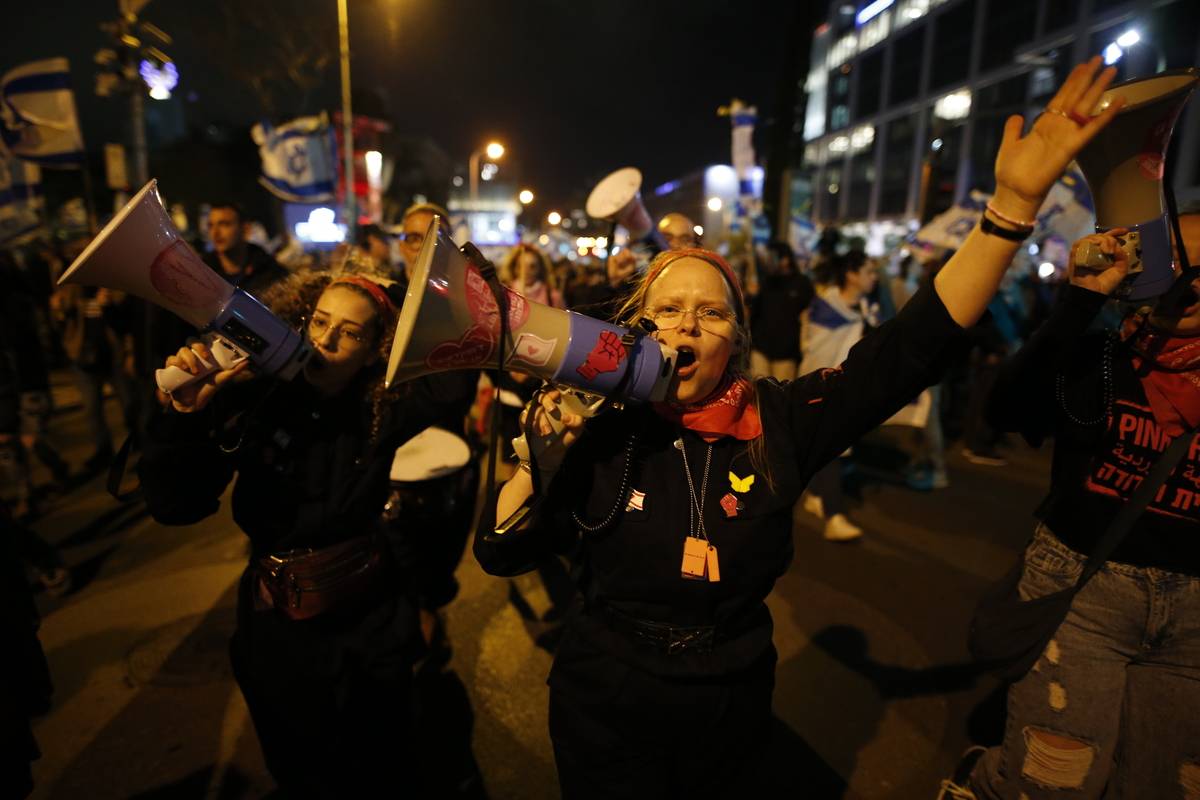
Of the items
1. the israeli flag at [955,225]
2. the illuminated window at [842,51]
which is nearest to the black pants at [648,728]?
A: the israeli flag at [955,225]

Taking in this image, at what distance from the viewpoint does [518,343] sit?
1305 mm

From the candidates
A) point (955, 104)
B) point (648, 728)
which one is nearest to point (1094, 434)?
point (648, 728)

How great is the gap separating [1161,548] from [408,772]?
266 centimetres

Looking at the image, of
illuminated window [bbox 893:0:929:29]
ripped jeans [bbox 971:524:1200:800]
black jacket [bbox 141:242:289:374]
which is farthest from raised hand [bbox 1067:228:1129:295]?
illuminated window [bbox 893:0:929:29]

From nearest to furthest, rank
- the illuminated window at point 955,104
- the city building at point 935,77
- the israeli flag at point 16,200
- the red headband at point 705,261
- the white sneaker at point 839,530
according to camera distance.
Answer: the red headband at point 705,261 → the white sneaker at point 839,530 → the israeli flag at point 16,200 → the city building at point 935,77 → the illuminated window at point 955,104

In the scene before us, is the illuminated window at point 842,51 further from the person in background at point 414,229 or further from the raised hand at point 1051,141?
the raised hand at point 1051,141

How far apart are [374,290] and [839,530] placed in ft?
13.2

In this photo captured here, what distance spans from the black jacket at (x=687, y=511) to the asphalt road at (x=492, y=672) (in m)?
1.46

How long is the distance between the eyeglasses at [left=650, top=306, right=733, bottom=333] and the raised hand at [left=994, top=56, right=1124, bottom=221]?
0.58 m

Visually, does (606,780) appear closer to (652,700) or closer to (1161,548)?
(652,700)

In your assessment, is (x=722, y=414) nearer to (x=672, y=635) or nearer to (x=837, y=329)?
(x=672, y=635)

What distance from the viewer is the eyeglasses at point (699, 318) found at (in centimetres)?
150

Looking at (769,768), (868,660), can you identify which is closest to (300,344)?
(769,768)

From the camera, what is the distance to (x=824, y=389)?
1587 millimetres
